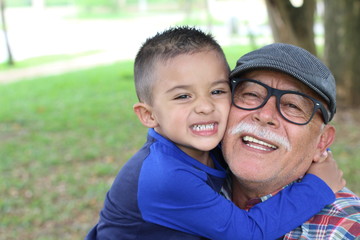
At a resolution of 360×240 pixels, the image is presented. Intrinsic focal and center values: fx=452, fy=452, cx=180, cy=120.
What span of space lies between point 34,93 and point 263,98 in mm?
11191

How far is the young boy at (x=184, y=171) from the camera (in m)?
2.16

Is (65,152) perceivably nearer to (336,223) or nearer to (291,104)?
(291,104)

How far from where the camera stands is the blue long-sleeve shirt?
215 cm

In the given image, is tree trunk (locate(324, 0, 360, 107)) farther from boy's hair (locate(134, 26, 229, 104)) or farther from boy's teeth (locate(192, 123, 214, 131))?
boy's teeth (locate(192, 123, 214, 131))

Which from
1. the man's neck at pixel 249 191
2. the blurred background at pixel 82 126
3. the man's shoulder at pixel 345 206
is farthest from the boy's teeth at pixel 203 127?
the blurred background at pixel 82 126

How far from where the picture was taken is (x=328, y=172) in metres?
2.32

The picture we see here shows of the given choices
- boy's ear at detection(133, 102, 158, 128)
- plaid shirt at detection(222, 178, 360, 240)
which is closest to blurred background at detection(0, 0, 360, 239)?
boy's ear at detection(133, 102, 158, 128)

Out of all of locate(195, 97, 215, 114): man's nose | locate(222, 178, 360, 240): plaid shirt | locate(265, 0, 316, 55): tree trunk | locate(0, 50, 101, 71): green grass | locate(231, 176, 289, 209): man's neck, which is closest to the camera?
locate(222, 178, 360, 240): plaid shirt

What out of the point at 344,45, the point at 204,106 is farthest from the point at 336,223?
the point at 344,45

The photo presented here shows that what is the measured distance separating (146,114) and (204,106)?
1.20 ft

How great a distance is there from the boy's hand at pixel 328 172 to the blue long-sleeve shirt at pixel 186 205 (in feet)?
0.17

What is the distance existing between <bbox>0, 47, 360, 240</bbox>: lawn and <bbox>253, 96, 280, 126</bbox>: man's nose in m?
2.41

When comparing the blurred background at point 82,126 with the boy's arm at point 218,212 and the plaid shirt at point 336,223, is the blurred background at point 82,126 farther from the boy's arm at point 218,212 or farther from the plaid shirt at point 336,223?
the plaid shirt at point 336,223

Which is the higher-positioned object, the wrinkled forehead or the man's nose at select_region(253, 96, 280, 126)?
the wrinkled forehead
